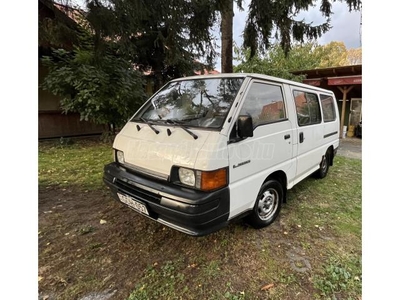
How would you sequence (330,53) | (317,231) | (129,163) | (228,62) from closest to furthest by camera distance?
1. (129,163)
2. (317,231)
3. (228,62)
4. (330,53)

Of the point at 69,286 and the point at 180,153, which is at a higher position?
the point at 180,153

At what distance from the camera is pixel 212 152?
204 cm

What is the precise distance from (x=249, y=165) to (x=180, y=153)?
78 centimetres

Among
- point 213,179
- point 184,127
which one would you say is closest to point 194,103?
point 184,127

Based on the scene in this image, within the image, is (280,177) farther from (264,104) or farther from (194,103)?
(194,103)

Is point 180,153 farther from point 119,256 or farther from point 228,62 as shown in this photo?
point 228,62

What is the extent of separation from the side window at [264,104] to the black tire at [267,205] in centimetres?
79

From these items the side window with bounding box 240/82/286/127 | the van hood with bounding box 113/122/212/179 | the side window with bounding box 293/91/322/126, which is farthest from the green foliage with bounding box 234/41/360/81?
the van hood with bounding box 113/122/212/179

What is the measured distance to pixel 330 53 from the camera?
25.9 metres

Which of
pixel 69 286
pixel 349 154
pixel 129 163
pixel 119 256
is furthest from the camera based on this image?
pixel 349 154

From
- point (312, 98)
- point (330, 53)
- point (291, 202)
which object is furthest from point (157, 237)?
point (330, 53)

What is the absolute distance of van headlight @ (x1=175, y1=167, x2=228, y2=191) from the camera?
2033 millimetres

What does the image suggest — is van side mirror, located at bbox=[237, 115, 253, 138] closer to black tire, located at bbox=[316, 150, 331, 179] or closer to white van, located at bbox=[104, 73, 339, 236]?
white van, located at bbox=[104, 73, 339, 236]

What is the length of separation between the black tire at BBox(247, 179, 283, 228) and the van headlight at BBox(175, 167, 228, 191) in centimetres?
77
